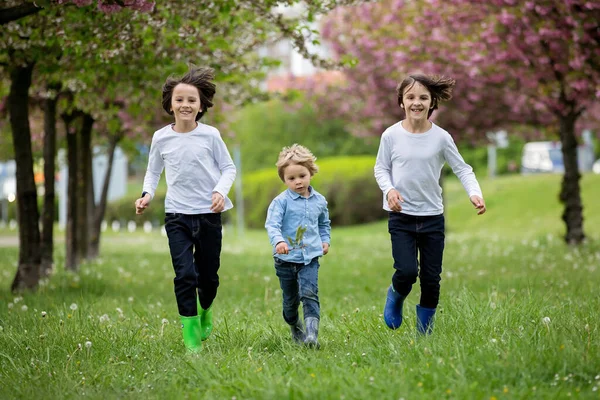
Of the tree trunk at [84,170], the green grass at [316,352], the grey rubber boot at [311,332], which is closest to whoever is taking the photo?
the green grass at [316,352]

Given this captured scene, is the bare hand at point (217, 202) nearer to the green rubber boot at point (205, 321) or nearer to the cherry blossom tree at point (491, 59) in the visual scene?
the green rubber boot at point (205, 321)

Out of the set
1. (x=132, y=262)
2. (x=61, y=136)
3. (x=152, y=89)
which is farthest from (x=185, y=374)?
(x=61, y=136)

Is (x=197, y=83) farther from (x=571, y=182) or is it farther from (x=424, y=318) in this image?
(x=571, y=182)

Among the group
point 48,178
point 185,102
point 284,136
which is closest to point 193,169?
point 185,102

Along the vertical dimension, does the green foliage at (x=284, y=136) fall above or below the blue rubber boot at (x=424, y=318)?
above

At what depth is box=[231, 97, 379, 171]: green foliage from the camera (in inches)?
1759

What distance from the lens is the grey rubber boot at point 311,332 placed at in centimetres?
571

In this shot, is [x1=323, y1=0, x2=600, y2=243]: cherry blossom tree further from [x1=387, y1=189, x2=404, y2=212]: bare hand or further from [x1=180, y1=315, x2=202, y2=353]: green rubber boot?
[x1=180, y1=315, x2=202, y2=353]: green rubber boot

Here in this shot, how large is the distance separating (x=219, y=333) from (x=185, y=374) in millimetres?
1485

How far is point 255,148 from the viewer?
4534 centimetres

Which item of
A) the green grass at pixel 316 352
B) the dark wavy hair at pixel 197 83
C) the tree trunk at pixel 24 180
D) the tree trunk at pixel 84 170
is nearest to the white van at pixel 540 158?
the tree trunk at pixel 84 170

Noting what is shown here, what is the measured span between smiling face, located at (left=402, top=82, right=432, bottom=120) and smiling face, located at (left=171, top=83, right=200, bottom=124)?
1.40 metres

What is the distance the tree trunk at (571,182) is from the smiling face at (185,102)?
34.1 feet

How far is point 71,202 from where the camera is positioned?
559 inches
